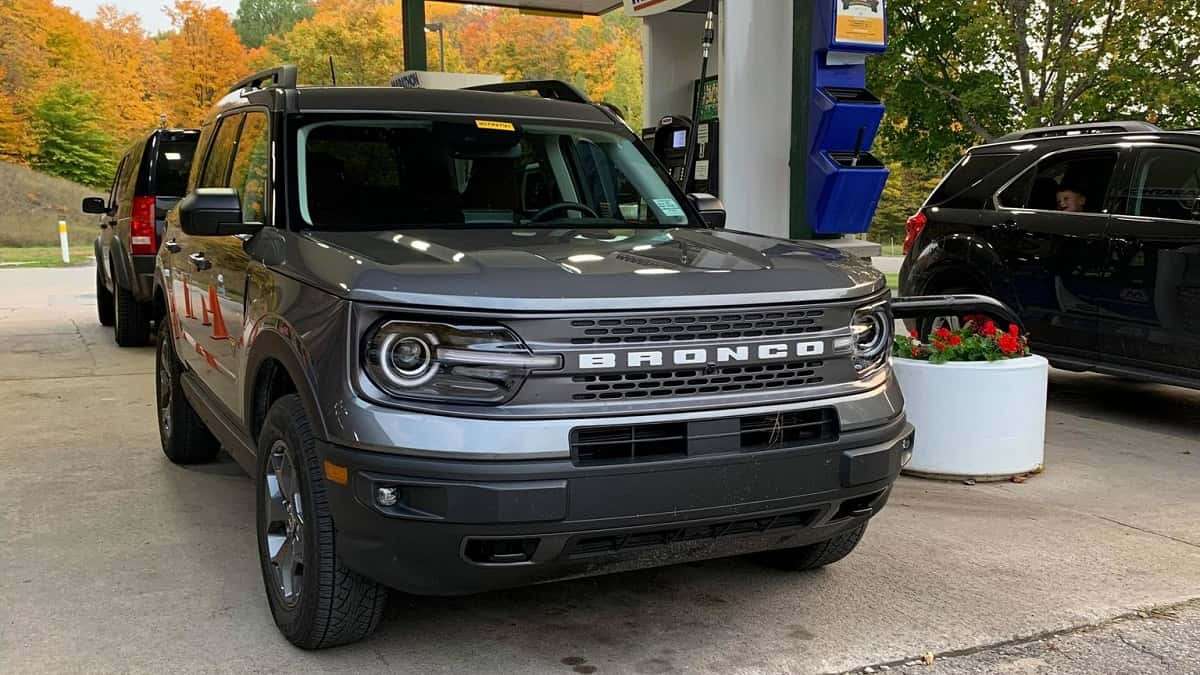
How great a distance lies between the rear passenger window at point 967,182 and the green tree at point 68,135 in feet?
145

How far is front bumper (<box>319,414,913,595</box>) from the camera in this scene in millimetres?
2766

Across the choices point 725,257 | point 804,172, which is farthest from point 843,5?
point 725,257

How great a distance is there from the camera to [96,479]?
18.1 ft

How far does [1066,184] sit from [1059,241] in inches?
17.2

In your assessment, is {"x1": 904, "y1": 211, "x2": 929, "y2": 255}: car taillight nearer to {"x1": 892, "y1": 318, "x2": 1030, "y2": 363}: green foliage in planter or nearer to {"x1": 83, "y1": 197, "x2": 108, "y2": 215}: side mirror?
{"x1": 892, "y1": 318, "x2": 1030, "y2": 363}: green foliage in planter

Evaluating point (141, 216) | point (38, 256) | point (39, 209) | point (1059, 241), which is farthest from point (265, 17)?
point (1059, 241)

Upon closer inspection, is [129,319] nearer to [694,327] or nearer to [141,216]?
[141,216]

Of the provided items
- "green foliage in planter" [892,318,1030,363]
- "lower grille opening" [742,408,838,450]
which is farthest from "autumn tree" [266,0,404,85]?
"lower grille opening" [742,408,838,450]

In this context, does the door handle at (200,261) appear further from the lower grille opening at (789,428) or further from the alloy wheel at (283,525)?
the lower grille opening at (789,428)

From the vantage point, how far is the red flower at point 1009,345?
564cm

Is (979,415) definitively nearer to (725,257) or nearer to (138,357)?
(725,257)

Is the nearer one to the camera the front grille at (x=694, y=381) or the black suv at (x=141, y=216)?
the front grille at (x=694, y=381)

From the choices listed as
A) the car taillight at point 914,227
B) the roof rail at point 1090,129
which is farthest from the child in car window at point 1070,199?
the car taillight at point 914,227

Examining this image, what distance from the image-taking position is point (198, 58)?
49656 millimetres
